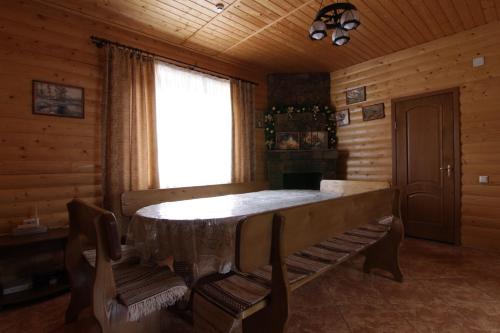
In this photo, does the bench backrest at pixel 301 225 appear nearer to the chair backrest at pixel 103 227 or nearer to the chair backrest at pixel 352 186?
the chair backrest at pixel 103 227

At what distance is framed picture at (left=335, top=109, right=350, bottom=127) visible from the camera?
481 centimetres

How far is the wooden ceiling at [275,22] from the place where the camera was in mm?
2877

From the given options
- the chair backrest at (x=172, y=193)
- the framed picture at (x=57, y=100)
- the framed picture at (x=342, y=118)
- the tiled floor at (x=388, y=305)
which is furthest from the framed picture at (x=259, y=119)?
the tiled floor at (x=388, y=305)

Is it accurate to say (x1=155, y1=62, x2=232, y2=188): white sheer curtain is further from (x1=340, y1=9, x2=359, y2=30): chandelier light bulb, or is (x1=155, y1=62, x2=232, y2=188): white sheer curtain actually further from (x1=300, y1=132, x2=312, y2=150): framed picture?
(x1=340, y1=9, x2=359, y2=30): chandelier light bulb

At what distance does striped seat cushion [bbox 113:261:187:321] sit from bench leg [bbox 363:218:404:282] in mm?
2028

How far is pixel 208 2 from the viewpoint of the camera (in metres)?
2.82

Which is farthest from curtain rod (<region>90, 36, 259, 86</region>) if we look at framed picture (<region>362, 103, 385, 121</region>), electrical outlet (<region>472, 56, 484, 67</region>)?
electrical outlet (<region>472, 56, 484, 67</region>)

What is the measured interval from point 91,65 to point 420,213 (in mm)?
4970

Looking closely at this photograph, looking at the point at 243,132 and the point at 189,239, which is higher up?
the point at 243,132

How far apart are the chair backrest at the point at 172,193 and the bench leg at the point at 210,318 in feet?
5.88

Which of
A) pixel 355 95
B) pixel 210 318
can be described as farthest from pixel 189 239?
pixel 355 95

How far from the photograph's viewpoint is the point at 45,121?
Result: 9.00ft

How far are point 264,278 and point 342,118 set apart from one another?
406 cm

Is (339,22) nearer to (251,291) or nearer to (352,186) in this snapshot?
(352,186)
